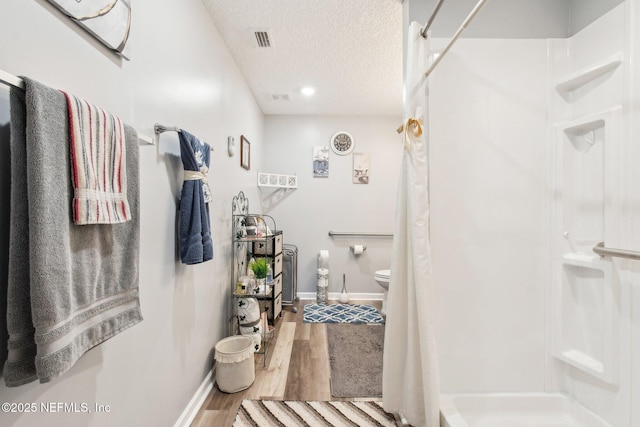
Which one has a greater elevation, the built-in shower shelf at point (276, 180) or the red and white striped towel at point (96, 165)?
the built-in shower shelf at point (276, 180)

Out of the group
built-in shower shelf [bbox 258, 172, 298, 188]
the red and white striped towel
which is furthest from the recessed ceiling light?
the red and white striped towel

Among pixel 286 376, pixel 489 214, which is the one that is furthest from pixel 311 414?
pixel 489 214

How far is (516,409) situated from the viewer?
1.38 meters

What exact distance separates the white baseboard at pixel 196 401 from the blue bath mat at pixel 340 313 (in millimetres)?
1230

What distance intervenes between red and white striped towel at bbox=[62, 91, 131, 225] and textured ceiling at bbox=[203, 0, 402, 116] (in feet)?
4.55

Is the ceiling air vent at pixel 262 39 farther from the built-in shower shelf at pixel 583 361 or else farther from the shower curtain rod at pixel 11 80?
the built-in shower shelf at pixel 583 361

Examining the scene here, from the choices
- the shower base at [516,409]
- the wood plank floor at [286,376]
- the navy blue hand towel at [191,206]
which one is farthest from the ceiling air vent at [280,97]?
the shower base at [516,409]

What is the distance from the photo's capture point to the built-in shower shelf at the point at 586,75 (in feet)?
3.86

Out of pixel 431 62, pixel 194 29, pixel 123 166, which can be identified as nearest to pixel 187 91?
pixel 194 29

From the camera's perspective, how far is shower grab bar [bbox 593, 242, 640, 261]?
1015 mm

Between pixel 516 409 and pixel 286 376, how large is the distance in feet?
4.45

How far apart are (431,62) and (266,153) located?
103 inches

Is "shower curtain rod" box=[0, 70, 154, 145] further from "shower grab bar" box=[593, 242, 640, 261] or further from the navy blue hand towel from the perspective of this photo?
"shower grab bar" box=[593, 242, 640, 261]

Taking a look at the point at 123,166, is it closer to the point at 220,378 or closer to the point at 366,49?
the point at 220,378
